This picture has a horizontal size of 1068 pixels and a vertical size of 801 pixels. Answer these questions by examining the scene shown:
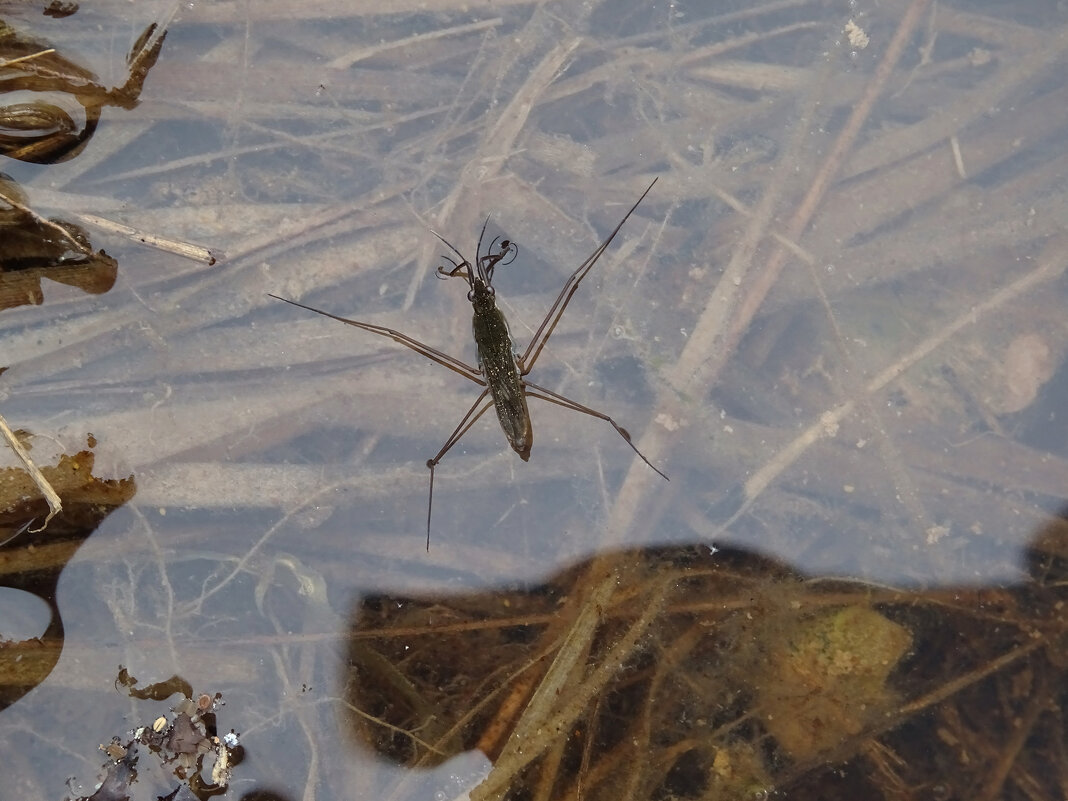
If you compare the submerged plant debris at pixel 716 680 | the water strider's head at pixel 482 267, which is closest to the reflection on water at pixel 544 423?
the submerged plant debris at pixel 716 680

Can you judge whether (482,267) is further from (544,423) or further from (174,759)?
(174,759)

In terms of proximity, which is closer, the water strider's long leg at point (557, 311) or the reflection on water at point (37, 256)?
the reflection on water at point (37, 256)

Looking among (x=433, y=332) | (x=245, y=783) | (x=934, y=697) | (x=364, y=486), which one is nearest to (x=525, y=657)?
(x=364, y=486)

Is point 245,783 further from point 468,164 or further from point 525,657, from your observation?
point 468,164

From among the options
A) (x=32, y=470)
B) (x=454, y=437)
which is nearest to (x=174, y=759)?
(x=32, y=470)

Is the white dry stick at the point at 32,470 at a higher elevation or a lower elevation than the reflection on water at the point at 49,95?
lower

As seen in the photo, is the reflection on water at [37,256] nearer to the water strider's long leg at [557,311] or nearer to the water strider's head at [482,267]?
the water strider's head at [482,267]

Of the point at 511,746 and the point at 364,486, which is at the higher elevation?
the point at 364,486

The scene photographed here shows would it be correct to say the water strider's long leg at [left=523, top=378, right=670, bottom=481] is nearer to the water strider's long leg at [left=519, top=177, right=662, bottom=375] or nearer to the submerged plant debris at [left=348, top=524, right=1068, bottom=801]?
the water strider's long leg at [left=519, top=177, right=662, bottom=375]
